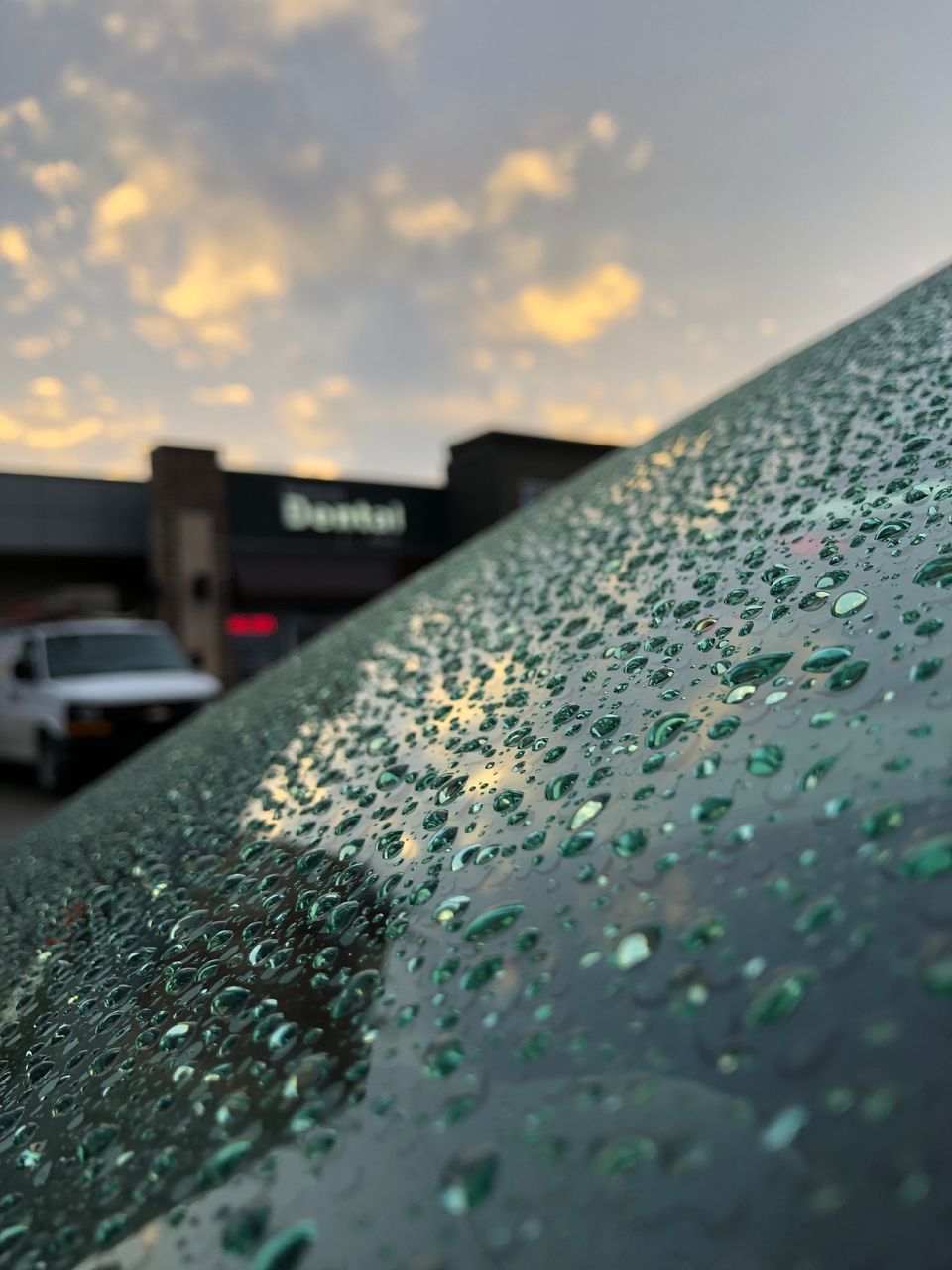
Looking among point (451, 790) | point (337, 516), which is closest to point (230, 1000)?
point (451, 790)

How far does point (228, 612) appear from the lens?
1812 centimetres

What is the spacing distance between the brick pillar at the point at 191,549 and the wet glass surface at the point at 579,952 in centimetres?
1706

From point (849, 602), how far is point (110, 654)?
10.0 metres

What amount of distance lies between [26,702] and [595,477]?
9.26 meters

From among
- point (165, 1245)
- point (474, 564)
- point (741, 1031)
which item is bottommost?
point (165, 1245)

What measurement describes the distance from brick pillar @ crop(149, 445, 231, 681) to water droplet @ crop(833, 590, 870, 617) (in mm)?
17371

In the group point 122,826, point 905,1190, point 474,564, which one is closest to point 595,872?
point 905,1190

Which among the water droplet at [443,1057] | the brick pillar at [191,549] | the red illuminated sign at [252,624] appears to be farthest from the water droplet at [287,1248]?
the red illuminated sign at [252,624]

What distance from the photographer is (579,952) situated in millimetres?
579

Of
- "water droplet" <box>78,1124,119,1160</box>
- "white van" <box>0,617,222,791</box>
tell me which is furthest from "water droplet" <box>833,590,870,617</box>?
"white van" <box>0,617,222,791</box>

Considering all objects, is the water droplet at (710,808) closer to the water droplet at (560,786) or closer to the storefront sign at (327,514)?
the water droplet at (560,786)

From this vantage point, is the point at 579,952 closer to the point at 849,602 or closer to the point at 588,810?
the point at 588,810

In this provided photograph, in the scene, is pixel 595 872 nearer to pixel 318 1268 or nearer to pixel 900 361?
pixel 318 1268

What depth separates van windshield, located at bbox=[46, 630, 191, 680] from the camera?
31.3ft
